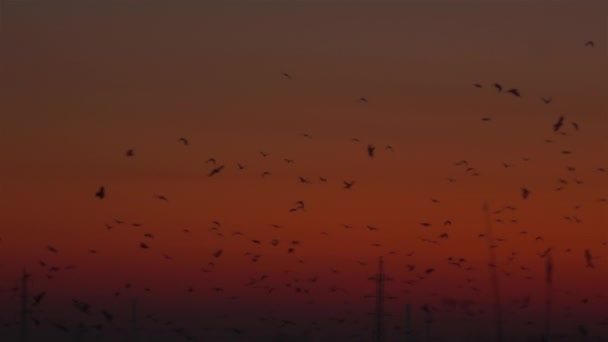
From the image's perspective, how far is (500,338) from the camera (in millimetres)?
29734

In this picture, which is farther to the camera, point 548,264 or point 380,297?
point 380,297

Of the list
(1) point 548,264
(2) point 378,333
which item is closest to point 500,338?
(1) point 548,264

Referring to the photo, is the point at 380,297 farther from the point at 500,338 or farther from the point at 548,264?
the point at 548,264

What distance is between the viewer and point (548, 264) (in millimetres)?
26688

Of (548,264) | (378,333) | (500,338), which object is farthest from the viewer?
(378,333)

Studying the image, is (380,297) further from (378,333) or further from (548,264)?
(548,264)

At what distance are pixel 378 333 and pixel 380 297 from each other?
2176 millimetres

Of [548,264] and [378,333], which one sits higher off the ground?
[378,333]

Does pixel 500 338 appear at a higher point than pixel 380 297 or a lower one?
lower

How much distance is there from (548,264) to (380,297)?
2556 cm

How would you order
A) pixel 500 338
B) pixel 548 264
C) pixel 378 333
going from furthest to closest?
pixel 378 333 → pixel 500 338 → pixel 548 264

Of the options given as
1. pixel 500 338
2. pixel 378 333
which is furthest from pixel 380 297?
pixel 500 338

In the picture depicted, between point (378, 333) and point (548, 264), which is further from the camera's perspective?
point (378, 333)

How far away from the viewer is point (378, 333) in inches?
1976
